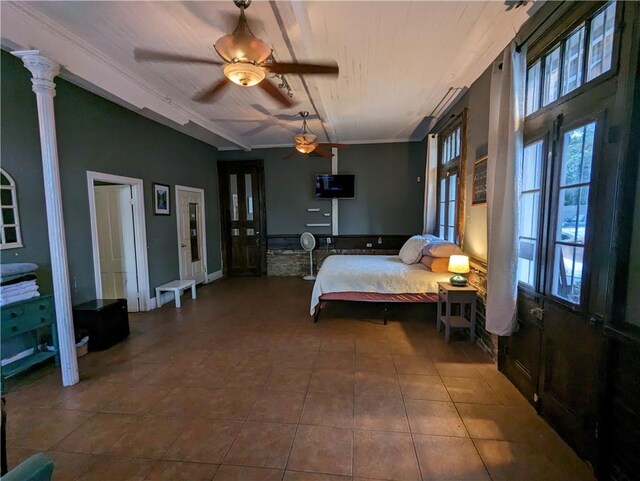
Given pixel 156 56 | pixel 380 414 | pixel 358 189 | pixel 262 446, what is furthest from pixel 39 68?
pixel 358 189

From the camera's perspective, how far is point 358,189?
257 inches

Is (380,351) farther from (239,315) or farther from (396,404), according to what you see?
(239,315)

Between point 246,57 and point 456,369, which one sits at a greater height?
point 246,57

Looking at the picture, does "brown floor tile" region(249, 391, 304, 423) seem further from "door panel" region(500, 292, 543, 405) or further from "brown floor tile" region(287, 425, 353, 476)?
"door panel" region(500, 292, 543, 405)

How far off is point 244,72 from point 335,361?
259 cm

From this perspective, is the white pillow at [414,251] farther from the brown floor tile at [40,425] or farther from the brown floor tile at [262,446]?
the brown floor tile at [40,425]

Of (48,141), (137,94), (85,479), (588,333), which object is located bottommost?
(85,479)

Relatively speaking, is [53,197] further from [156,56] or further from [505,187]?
[505,187]

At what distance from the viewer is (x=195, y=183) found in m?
5.78

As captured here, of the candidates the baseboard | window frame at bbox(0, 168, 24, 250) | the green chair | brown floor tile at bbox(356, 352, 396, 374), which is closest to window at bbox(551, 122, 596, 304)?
brown floor tile at bbox(356, 352, 396, 374)

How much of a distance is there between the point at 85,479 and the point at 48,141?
2.40 m

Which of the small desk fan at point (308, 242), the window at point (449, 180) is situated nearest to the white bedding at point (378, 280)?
the window at point (449, 180)

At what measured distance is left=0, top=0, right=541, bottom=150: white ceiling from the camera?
2178 millimetres

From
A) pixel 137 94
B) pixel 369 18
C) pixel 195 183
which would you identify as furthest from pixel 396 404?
pixel 195 183
